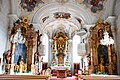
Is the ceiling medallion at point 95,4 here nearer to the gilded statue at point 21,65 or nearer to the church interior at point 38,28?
the church interior at point 38,28

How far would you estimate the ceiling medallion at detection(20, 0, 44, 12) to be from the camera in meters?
11.1

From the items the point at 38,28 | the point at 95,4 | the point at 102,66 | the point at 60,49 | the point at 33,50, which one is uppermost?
the point at 95,4

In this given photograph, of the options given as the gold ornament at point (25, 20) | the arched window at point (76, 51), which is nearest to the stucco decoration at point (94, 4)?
the gold ornament at point (25, 20)

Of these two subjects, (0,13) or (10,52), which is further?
(10,52)

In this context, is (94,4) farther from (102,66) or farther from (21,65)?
(21,65)

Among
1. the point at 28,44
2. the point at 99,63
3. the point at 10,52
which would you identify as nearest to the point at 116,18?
the point at 99,63

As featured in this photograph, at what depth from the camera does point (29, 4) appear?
444 inches

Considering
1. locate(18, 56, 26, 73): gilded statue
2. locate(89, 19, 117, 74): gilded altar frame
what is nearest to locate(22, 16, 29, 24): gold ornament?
locate(18, 56, 26, 73): gilded statue

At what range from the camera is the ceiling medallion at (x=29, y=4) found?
11.1 meters

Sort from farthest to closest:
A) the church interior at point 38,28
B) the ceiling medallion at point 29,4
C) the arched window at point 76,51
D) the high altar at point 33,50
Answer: the arched window at point 76,51 < the ceiling medallion at point 29,4 < the high altar at point 33,50 < the church interior at point 38,28

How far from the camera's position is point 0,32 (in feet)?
29.2

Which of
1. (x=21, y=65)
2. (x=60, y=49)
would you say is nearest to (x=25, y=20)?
(x=21, y=65)

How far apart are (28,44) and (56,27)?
25.7 ft

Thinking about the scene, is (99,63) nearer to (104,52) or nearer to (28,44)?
(104,52)
